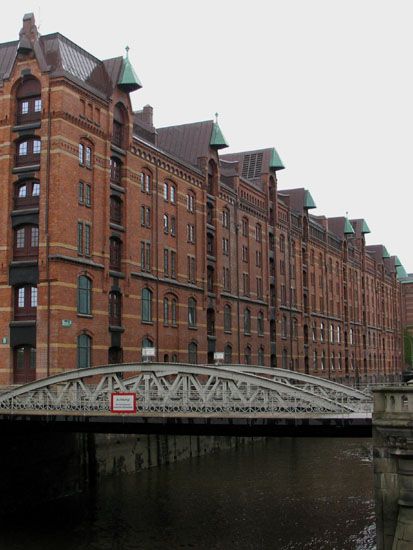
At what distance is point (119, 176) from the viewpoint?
4288 cm

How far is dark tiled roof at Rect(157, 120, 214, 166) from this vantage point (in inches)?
2151

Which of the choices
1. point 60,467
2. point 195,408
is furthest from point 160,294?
point 195,408

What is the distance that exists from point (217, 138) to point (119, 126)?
13.3m

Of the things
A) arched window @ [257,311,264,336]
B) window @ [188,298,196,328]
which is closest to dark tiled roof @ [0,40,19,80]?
window @ [188,298,196,328]

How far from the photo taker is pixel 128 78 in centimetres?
4231

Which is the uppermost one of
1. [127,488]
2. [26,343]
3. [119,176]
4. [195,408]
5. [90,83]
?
[90,83]

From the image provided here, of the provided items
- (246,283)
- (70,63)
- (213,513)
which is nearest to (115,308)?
(70,63)

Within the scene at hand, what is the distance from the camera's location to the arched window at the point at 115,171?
42247mm

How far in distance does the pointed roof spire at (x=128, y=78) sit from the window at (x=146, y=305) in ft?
38.7

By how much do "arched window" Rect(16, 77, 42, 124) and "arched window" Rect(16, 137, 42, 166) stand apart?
1.02m

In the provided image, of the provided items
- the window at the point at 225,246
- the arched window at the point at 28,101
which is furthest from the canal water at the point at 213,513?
the arched window at the point at 28,101

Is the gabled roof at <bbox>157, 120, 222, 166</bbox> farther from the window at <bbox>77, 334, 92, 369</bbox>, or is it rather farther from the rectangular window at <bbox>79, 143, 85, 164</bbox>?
the window at <bbox>77, 334, 92, 369</bbox>

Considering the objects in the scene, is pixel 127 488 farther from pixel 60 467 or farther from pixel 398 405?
pixel 398 405

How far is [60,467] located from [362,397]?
15.8m
